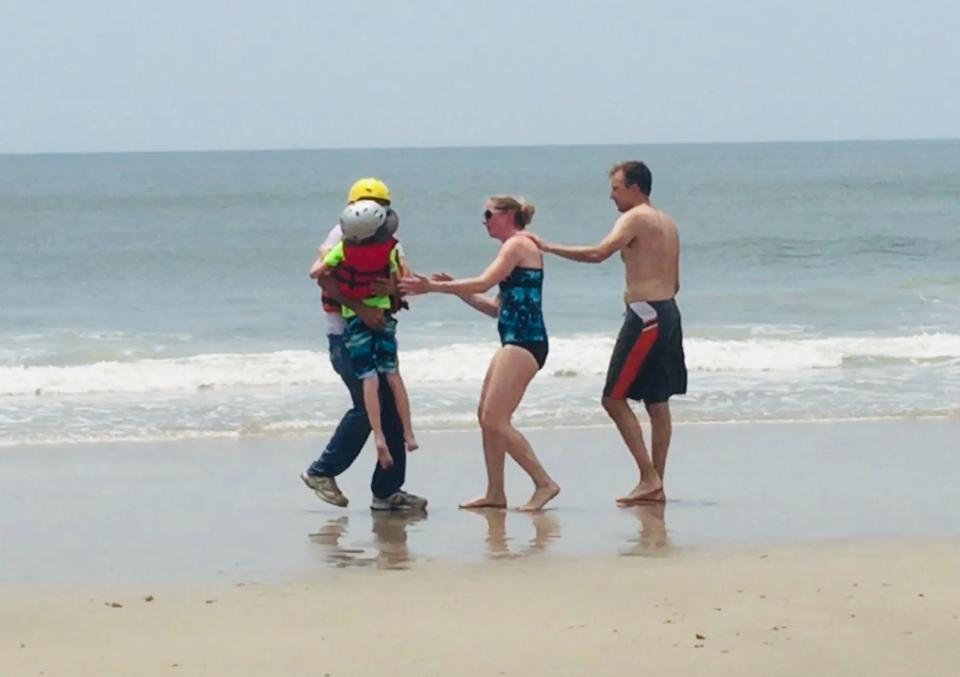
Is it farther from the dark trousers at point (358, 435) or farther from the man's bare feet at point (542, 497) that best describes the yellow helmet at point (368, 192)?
the man's bare feet at point (542, 497)

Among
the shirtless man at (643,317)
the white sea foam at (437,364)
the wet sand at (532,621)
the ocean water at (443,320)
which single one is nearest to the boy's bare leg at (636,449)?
the shirtless man at (643,317)

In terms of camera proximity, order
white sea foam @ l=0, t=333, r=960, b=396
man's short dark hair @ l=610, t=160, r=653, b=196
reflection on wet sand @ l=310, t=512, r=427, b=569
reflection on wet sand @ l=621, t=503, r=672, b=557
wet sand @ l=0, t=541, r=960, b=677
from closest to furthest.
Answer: wet sand @ l=0, t=541, r=960, b=677 < reflection on wet sand @ l=310, t=512, r=427, b=569 < reflection on wet sand @ l=621, t=503, r=672, b=557 < man's short dark hair @ l=610, t=160, r=653, b=196 < white sea foam @ l=0, t=333, r=960, b=396

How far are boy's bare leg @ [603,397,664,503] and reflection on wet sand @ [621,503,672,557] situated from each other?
0.18 ft

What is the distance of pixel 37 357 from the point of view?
17.0 metres

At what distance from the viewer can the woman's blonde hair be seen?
7.54 meters

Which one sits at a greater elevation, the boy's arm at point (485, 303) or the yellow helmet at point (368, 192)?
the yellow helmet at point (368, 192)

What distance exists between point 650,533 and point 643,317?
109 cm

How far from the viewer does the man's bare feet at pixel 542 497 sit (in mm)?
7754

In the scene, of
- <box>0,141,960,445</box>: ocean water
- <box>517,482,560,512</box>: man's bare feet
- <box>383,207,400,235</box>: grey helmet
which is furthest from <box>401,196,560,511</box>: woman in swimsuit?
<box>0,141,960,445</box>: ocean water

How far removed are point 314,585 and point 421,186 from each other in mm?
68826

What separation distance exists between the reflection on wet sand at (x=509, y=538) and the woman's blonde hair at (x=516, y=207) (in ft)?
4.22

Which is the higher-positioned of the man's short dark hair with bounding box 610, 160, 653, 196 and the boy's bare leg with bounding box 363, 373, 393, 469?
the man's short dark hair with bounding box 610, 160, 653, 196

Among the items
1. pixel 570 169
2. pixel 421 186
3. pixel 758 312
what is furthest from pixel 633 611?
pixel 570 169

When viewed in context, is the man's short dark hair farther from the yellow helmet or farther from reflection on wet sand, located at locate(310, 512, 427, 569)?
reflection on wet sand, located at locate(310, 512, 427, 569)
